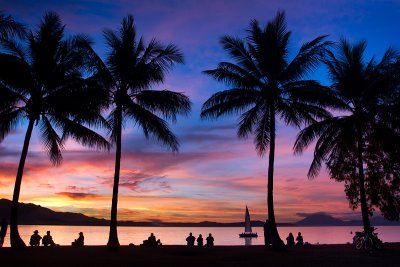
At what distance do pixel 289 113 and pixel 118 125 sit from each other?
9707mm

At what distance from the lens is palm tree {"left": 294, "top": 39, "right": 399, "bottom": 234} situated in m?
25.0

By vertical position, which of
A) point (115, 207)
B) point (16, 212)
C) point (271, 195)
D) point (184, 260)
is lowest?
point (184, 260)

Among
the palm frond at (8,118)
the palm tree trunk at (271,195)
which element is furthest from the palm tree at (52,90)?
the palm tree trunk at (271,195)

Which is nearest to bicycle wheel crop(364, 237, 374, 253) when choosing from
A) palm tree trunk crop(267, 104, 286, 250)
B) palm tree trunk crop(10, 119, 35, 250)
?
palm tree trunk crop(267, 104, 286, 250)

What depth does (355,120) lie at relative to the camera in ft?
84.5

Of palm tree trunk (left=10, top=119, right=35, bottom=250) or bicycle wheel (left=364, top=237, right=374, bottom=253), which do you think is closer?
palm tree trunk (left=10, top=119, right=35, bottom=250)

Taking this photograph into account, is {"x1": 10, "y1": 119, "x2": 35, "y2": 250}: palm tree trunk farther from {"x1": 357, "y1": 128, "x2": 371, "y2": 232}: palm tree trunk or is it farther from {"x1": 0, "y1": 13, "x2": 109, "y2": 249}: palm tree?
{"x1": 357, "y1": 128, "x2": 371, "y2": 232}: palm tree trunk

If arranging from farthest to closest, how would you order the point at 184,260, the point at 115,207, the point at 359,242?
the point at 359,242 → the point at 115,207 → the point at 184,260

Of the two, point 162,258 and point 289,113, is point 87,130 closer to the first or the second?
point 162,258

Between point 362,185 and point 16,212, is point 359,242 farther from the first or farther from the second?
point 16,212

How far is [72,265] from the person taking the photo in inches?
616

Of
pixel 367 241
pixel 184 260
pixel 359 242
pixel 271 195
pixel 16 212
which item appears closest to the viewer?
pixel 184 260

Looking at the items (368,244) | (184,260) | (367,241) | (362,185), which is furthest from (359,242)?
(184,260)

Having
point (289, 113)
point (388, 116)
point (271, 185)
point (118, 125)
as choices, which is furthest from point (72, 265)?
point (388, 116)
